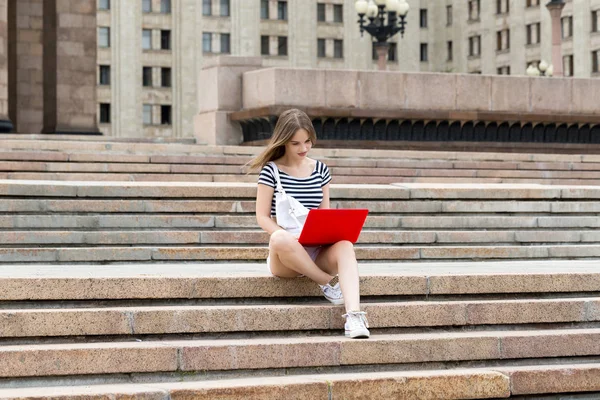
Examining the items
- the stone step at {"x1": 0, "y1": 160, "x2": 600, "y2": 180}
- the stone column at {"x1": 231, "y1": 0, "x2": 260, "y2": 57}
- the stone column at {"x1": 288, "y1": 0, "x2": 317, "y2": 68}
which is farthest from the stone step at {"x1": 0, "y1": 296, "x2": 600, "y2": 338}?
the stone column at {"x1": 288, "y1": 0, "x2": 317, "y2": 68}

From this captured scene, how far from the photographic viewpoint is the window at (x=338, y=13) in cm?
7650

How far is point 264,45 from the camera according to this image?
74.5 m

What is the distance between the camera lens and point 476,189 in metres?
12.7

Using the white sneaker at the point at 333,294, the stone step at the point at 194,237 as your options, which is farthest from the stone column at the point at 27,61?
the white sneaker at the point at 333,294

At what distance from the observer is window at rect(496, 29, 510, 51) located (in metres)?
73.9

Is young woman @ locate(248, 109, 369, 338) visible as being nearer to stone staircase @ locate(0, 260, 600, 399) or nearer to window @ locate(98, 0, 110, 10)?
stone staircase @ locate(0, 260, 600, 399)

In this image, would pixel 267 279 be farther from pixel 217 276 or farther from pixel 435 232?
pixel 435 232

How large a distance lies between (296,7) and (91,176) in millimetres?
61104

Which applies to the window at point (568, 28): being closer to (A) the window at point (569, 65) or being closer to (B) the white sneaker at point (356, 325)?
(A) the window at point (569, 65)

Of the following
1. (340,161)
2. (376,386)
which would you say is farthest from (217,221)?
(340,161)

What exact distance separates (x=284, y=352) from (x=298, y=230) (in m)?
0.90

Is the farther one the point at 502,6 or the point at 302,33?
the point at 302,33

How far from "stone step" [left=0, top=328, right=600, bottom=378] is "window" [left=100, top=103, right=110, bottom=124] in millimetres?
64120

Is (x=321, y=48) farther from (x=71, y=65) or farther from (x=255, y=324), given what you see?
(x=255, y=324)
